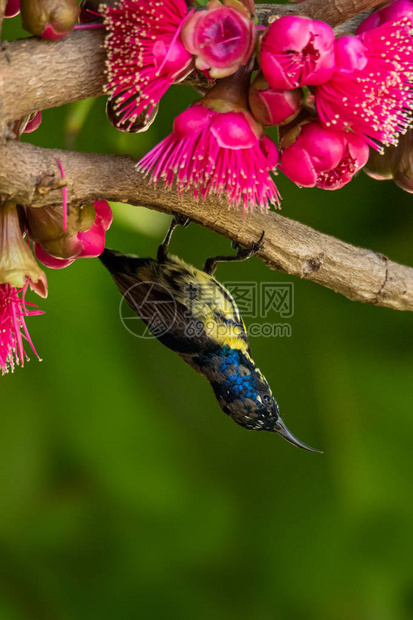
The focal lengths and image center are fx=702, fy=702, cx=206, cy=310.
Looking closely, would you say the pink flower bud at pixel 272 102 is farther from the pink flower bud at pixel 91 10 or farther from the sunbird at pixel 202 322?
the sunbird at pixel 202 322

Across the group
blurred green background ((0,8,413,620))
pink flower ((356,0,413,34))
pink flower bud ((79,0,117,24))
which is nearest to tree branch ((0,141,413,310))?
pink flower bud ((79,0,117,24))

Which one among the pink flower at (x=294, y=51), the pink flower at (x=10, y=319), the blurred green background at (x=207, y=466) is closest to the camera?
the pink flower at (x=294, y=51)

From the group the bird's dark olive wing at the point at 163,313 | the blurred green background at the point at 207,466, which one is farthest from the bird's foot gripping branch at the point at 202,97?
the blurred green background at the point at 207,466

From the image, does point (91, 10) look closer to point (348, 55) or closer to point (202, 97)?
point (202, 97)

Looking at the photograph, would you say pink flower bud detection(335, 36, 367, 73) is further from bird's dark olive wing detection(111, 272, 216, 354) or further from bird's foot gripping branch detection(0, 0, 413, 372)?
bird's dark olive wing detection(111, 272, 216, 354)

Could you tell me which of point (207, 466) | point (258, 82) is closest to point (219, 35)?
point (258, 82)

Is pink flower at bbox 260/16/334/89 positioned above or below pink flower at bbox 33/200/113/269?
above

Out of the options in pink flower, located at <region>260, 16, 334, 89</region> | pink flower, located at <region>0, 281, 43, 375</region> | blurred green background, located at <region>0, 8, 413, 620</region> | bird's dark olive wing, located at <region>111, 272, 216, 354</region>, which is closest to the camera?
pink flower, located at <region>260, 16, 334, 89</region>

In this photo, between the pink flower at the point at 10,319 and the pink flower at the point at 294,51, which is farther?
the pink flower at the point at 10,319
